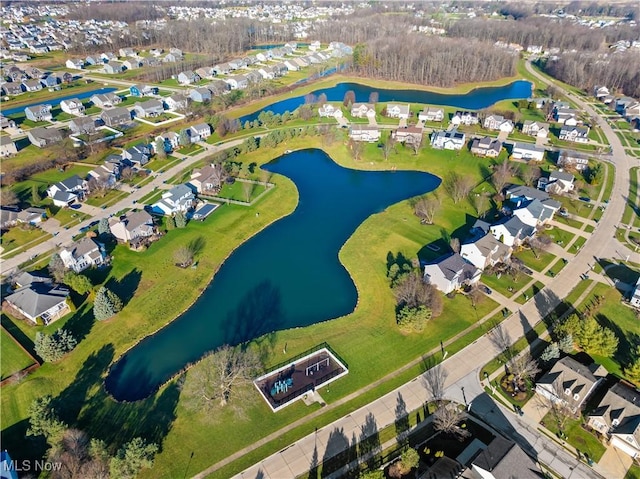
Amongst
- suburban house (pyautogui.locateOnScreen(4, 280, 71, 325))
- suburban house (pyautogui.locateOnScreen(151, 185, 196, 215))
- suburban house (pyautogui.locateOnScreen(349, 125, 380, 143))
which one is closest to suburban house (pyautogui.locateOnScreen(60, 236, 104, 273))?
suburban house (pyautogui.locateOnScreen(4, 280, 71, 325))

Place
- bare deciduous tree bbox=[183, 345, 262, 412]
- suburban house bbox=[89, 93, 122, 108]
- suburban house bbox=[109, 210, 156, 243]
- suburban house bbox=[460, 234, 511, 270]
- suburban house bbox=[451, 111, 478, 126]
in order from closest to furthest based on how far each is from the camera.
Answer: bare deciduous tree bbox=[183, 345, 262, 412] → suburban house bbox=[460, 234, 511, 270] → suburban house bbox=[109, 210, 156, 243] → suburban house bbox=[451, 111, 478, 126] → suburban house bbox=[89, 93, 122, 108]

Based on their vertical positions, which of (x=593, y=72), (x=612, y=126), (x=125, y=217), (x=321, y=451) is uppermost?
(x=593, y=72)

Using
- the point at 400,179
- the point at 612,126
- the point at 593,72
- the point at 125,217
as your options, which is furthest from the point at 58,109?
the point at 593,72

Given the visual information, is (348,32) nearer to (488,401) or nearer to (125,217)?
(125,217)

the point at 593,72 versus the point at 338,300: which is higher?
the point at 593,72

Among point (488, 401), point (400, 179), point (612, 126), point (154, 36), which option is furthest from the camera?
point (154, 36)

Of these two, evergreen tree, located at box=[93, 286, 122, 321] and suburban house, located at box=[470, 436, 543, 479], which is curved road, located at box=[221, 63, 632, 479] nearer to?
suburban house, located at box=[470, 436, 543, 479]
